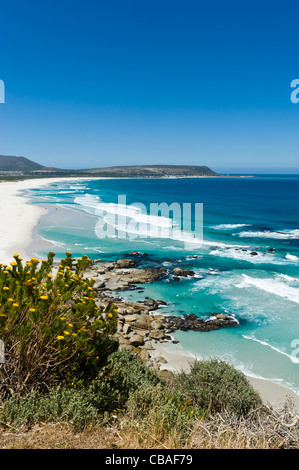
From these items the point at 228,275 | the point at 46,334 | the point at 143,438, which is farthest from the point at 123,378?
the point at 228,275

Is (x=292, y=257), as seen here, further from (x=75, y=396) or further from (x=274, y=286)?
(x=75, y=396)

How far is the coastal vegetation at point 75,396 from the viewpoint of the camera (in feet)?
11.9

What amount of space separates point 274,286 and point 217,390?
13496 mm

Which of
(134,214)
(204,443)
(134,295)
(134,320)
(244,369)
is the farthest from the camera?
(134,214)

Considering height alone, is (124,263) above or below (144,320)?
above

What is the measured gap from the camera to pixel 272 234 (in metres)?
33.1

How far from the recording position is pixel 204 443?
356 centimetres

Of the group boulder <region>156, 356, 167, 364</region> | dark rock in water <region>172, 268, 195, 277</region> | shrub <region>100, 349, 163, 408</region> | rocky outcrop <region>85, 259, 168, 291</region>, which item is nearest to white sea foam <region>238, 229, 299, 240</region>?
dark rock in water <region>172, 268, 195, 277</region>

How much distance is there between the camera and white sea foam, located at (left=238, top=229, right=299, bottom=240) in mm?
31891

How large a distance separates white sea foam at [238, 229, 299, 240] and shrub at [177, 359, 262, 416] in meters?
26.5

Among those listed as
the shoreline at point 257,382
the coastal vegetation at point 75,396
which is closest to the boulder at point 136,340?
the shoreline at point 257,382

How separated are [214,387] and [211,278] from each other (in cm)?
1390
